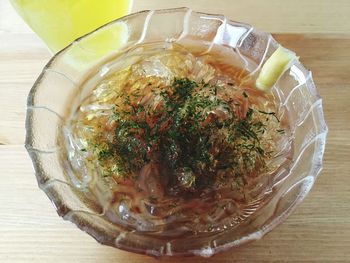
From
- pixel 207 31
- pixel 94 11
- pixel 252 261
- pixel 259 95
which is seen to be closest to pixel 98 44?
pixel 94 11

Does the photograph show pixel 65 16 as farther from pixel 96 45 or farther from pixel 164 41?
pixel 164 41

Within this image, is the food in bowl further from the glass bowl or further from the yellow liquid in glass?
the yellow liquid in glass

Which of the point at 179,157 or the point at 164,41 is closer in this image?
the point at 179,157

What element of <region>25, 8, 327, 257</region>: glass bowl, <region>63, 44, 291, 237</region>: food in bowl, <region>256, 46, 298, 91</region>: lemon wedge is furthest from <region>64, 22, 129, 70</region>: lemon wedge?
<region>256, 46, 298, 91</region>: lemon wedge

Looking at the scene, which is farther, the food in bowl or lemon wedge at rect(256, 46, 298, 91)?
lemon wedge at rect(256, 46, 298, 91)

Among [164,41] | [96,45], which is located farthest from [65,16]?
[164,41]

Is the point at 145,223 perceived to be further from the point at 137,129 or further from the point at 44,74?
the point at 44,74
